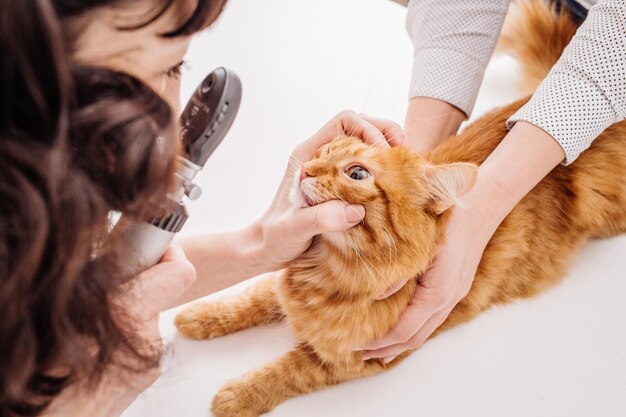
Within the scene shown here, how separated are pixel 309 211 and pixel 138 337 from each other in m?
0.39

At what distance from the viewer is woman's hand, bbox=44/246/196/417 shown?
24.0 inches

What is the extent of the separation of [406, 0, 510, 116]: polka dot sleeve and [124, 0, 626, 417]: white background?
213 millimetres

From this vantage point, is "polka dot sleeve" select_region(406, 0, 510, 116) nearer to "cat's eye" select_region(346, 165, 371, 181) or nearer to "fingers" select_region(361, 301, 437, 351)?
"cat's eye" select_region(346, 165, 371, 181)

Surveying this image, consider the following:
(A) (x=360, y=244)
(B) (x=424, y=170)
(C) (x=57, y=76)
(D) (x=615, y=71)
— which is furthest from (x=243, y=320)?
(D) (x=615, y=71)

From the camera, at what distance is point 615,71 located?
996 millimetres

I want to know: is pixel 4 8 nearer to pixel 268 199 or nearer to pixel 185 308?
pixel 185 308

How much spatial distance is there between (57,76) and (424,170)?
0.67 meters

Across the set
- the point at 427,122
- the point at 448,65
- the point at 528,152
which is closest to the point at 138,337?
the point at 528,152

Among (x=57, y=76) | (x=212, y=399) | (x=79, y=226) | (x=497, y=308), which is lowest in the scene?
(x=212, y=399)

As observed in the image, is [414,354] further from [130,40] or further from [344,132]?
[130,40]

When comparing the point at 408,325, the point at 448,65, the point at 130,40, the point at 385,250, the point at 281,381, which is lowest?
the point at 281,381

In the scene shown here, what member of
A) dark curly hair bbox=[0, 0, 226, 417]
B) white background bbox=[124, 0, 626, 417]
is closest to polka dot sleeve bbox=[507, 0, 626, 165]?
white background bbox=[124, 0, 626, 417]

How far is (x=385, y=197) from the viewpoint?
3.12 ft

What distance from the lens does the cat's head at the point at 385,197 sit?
93cm
